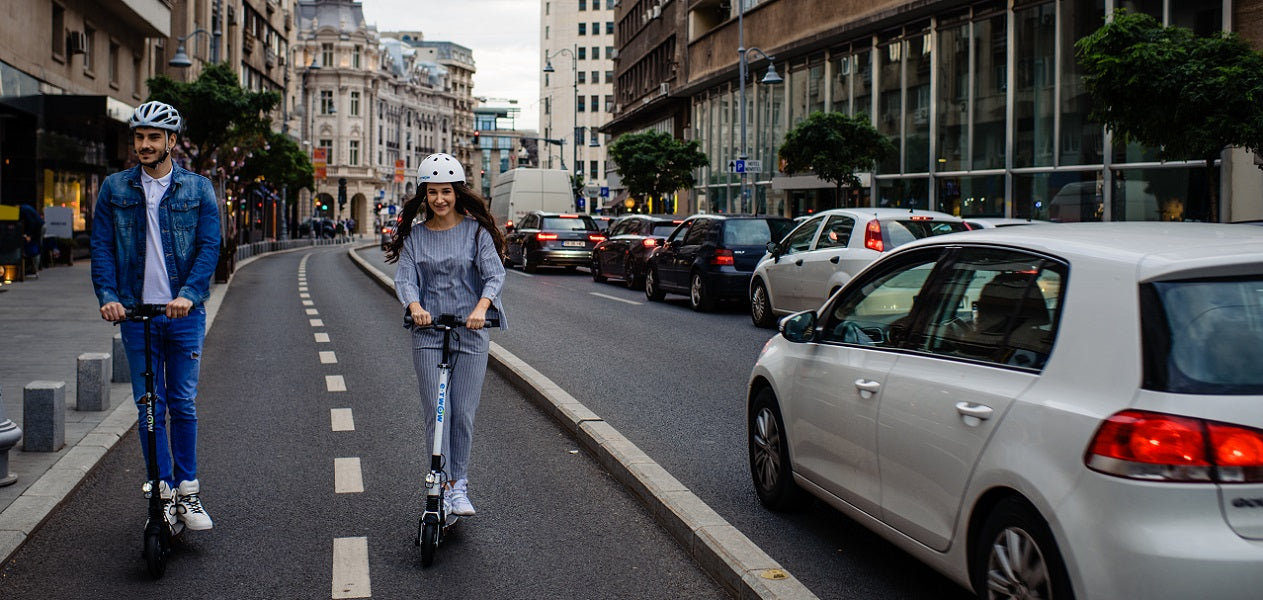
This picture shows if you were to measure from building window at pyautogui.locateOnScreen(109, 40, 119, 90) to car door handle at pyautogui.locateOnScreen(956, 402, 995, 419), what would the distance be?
37.7m

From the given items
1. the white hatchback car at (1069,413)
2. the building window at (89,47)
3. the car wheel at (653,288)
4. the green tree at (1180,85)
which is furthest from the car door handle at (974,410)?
the building window at (89,47)

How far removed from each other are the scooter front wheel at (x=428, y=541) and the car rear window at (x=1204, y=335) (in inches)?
117

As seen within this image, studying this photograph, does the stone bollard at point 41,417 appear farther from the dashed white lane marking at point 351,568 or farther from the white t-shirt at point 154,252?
the dashed white lane marking at point 351,568

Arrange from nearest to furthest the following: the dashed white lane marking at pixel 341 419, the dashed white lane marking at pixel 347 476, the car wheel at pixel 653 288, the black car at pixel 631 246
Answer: the dashed white lane marking at pixel 347 476
the dashed white lane marking at pixel 341 419
the car wheel at pixel 653 288
the black car at pixel 631 246

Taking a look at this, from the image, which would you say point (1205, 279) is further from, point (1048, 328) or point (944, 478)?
point (944, 478)

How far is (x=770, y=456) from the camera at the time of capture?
6.15 metres

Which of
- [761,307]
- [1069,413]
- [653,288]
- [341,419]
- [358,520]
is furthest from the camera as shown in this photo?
[653,288]

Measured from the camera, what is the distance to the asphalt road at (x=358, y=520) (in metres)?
5.08

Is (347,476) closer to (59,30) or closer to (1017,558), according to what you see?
(1017,558)

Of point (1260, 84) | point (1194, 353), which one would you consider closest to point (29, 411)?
point (1194, 353)

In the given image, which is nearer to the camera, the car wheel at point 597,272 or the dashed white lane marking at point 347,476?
the dashed white lane marking at point 347,476

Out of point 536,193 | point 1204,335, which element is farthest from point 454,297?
A: point 536,193

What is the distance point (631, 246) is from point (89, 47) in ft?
59.9

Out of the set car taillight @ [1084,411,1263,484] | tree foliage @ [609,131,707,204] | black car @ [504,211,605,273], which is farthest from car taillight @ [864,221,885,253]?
tree foliage @ [609,131,707,204]
